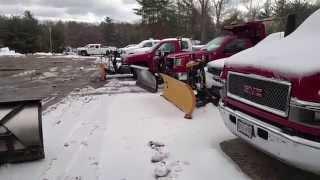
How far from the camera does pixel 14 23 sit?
223ft

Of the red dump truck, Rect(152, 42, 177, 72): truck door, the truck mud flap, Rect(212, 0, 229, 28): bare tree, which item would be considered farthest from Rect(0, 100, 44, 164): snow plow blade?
Rect(212, 0, 229, 28): bare tree

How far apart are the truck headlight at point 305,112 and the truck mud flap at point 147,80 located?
8.62m

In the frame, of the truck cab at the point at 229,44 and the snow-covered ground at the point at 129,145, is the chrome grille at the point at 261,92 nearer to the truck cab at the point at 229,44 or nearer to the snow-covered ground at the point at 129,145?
the snow-covered ground at the point at 129,145

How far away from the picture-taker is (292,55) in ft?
14.6

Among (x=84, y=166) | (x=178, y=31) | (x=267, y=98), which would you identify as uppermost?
(x=178, y=31)

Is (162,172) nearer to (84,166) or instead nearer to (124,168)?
(124,168)

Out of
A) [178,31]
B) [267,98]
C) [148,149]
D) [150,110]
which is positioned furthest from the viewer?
[178,31]

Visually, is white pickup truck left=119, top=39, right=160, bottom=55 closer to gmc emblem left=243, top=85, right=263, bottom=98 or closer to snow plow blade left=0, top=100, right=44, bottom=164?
snow plow blade left=0, top=100, right=44, bottom=164

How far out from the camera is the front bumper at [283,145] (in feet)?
12.5

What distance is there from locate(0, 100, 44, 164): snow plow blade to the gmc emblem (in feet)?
9.46

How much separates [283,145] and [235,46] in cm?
833

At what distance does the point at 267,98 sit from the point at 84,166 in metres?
2.61

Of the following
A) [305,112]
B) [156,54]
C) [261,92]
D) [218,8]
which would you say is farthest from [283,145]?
[218,8]

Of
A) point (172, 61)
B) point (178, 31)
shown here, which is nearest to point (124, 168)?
point (172, 61)
